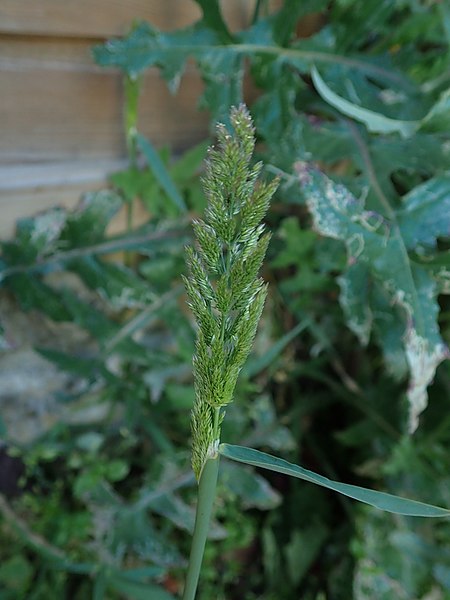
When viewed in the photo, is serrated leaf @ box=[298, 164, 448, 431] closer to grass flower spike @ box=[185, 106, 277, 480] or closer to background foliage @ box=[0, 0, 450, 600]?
background foliage @ box=[0, 0, 450, 600]

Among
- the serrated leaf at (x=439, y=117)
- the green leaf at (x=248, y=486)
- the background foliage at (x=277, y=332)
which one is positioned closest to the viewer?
the serrated leaf at (x=439, y=117)

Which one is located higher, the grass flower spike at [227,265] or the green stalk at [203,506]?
the grass flower spike at [227,265]

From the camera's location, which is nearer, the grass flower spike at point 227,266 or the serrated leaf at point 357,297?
the grass flower spike at point 227,266

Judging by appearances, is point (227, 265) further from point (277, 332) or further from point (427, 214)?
point (277, 332)

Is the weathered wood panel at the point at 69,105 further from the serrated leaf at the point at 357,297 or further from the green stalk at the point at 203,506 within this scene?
the green stalk at the point at 203,506

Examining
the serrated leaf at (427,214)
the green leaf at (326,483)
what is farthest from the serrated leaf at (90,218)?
the green leaf at (326,483)

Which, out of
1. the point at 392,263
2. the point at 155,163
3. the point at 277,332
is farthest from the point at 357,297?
the point at 277,332
